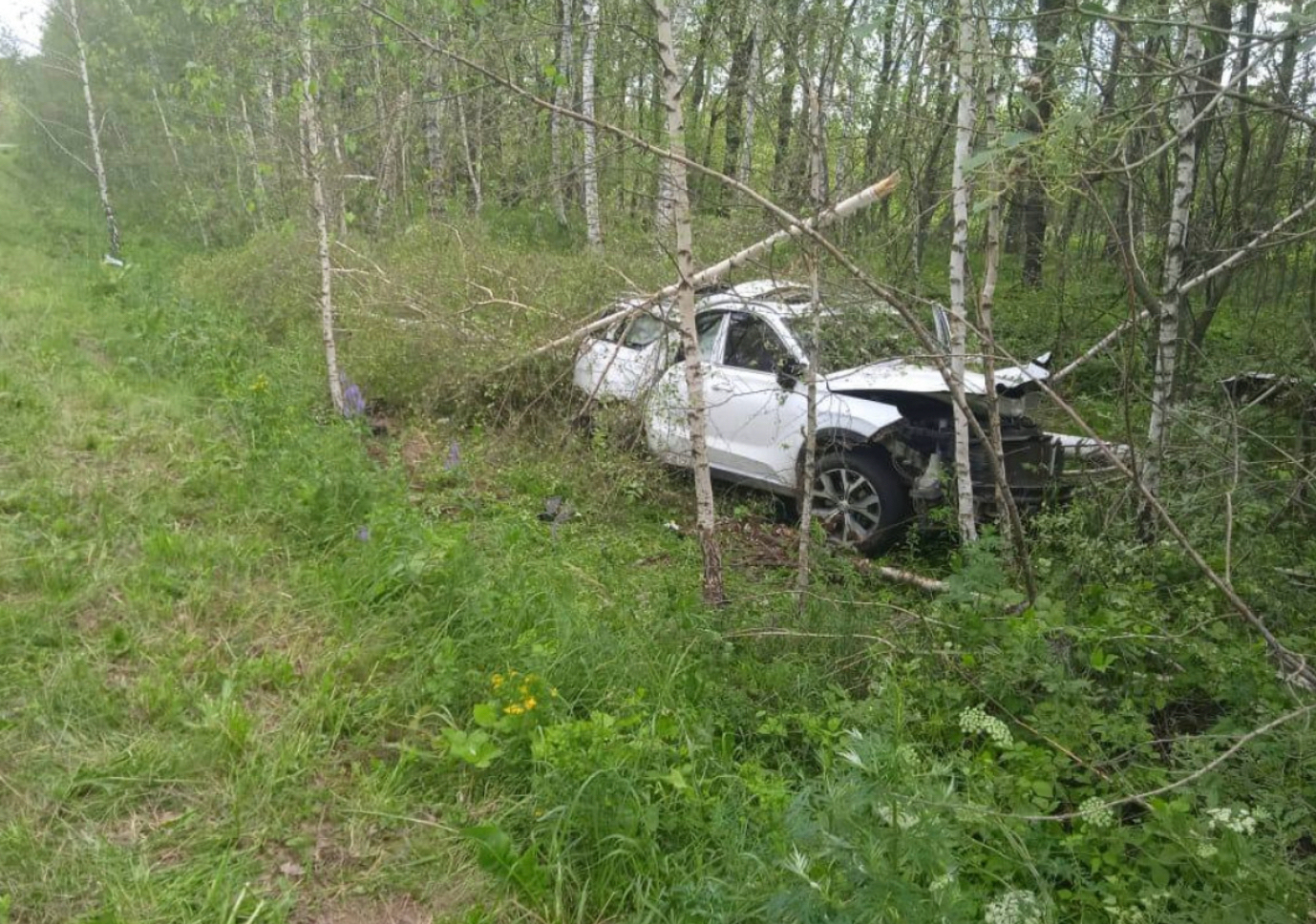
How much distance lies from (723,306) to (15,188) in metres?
23.4

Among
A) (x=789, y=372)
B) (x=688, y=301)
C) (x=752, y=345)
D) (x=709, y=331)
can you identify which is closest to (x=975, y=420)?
(x=688, y=301)

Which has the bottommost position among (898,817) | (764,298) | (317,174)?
(898,817)

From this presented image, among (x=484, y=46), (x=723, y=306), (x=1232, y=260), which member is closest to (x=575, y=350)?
(x=723, y=306)

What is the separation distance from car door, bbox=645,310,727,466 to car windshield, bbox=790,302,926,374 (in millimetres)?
885

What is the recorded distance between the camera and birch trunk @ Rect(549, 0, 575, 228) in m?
4.29

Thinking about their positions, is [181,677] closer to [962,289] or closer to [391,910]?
[391,910]

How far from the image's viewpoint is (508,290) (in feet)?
25.0

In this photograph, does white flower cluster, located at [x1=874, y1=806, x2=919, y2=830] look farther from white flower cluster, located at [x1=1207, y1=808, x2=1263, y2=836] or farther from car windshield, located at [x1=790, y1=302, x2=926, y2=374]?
car windshield, located at [x1=790, y1=302, x2=926, y2=374]

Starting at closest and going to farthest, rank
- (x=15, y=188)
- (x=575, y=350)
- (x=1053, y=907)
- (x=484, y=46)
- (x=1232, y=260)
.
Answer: (x=1053, y=907) → (x=1232, y=260) → (x=484, y=46) → (x=575, y=350) → (x=15, y=188)

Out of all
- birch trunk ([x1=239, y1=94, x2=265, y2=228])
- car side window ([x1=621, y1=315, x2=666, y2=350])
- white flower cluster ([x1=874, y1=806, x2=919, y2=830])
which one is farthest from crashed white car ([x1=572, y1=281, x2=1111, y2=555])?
birch trunk ([x1=239, y1=94, x2=265, y2=228])

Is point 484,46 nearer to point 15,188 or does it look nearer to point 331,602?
point 331,602

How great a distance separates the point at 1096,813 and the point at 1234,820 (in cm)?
35

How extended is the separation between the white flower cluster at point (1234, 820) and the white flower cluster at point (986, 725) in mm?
617

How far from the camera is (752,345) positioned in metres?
6.13
